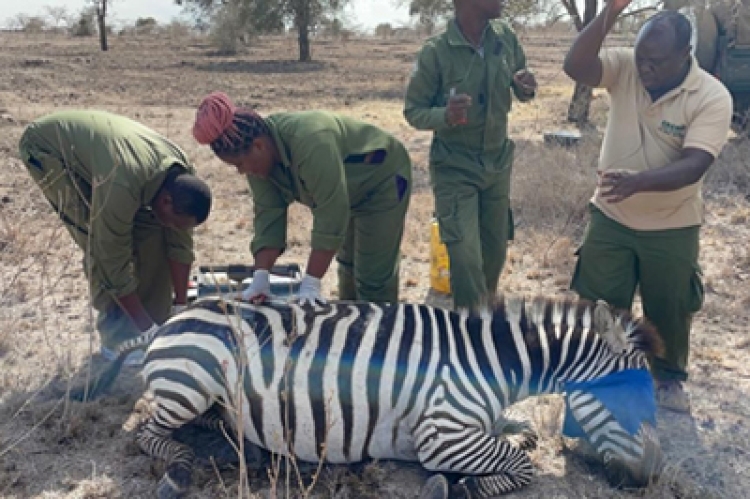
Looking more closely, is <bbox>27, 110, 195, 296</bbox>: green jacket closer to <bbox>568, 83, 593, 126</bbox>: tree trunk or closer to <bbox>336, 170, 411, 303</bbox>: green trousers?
<bbox>336, 170, 411, 303</bbox>: green trousers

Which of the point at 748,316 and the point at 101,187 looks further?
the point at 748,316

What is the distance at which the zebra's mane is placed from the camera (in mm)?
3389

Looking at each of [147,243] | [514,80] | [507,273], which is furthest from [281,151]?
[507,273]

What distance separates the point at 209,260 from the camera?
6.43m

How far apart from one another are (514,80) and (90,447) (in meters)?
2.99

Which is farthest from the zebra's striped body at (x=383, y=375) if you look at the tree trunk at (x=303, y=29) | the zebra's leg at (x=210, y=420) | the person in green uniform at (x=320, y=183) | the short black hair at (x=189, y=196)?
the tree trunk at (x=303, y=29)

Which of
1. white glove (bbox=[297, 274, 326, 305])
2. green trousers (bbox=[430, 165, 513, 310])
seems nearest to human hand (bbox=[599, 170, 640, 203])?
green trousers (bbox=[430, 165, 513, 310])

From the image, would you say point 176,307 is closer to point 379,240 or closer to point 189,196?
point 189,196

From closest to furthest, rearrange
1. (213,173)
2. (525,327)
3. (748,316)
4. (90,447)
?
(525,327) < (90,447) < (748,316) < (213,173)

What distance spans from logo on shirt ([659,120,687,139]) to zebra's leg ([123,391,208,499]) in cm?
251

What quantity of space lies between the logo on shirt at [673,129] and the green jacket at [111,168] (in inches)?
97.9

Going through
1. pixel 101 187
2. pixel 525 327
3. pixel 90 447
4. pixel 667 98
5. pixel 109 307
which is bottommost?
pixel 90 447

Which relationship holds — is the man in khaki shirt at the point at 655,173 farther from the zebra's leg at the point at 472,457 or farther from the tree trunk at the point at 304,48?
the tree trunk at the point at 304,48

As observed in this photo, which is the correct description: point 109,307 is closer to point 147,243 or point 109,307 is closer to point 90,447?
point 147,243
